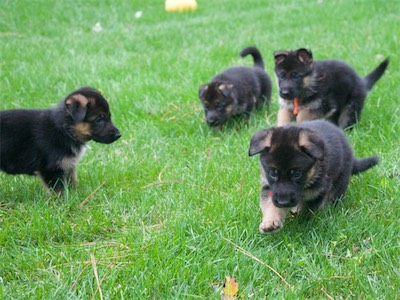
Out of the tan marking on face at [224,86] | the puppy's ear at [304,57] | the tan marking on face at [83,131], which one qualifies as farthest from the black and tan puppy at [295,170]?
the tan marking on face at [224,86]

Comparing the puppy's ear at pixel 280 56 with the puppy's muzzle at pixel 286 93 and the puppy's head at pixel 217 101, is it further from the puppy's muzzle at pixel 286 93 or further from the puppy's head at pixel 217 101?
the puppy's head at pixel 217 101

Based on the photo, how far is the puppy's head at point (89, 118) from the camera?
4840 millimetres

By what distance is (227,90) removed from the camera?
6.72 meters

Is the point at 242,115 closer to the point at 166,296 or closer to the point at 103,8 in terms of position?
the point at 166,296

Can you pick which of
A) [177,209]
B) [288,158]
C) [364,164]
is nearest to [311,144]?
[288,158]

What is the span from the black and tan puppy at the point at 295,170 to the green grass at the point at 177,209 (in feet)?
0.53

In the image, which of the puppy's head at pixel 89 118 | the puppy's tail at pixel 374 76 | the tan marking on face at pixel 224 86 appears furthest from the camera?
the tan marking on face at pixel 224 86

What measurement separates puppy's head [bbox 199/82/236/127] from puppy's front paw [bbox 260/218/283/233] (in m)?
2.82

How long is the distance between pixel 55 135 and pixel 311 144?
242 cm

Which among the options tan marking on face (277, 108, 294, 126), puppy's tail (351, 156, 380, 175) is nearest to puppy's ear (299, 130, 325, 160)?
puppy's tail (351, 156, 380, 175)

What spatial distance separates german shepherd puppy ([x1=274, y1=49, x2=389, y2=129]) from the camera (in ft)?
20.0

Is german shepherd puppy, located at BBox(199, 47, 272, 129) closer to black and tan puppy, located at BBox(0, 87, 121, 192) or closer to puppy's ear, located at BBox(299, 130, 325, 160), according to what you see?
black and tan puppy, located at BBox(0, 87, 121, 192)

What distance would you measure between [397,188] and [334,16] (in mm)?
8534

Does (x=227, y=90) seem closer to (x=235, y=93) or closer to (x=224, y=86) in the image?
(x=224, y=86)
